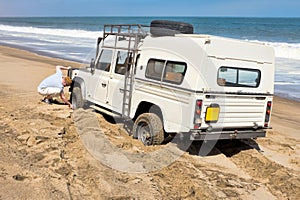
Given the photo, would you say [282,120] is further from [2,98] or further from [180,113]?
[2,98]

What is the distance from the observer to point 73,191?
15.0ft

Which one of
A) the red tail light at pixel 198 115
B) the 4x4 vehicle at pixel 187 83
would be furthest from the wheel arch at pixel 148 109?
the red tail light at pixel 198 115

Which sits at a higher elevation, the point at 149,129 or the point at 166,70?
the point at 166,70

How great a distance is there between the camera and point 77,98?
877cm

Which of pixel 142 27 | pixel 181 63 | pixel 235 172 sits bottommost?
pixel 235 172

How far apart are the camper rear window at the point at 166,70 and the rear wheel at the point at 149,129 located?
72 cm

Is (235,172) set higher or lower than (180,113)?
lower

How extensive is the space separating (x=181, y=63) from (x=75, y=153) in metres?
2.27

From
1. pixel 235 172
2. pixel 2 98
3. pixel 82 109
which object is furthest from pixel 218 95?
pixel 2 98

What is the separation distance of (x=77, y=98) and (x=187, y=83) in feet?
12.4

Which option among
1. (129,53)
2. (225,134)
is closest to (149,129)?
(225,134)

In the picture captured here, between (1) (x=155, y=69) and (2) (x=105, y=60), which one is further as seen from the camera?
(2) (x=105, y=60)

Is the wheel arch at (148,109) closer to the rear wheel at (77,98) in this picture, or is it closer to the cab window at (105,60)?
the cab window at (105,60)

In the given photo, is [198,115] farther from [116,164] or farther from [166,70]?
[116,164]
